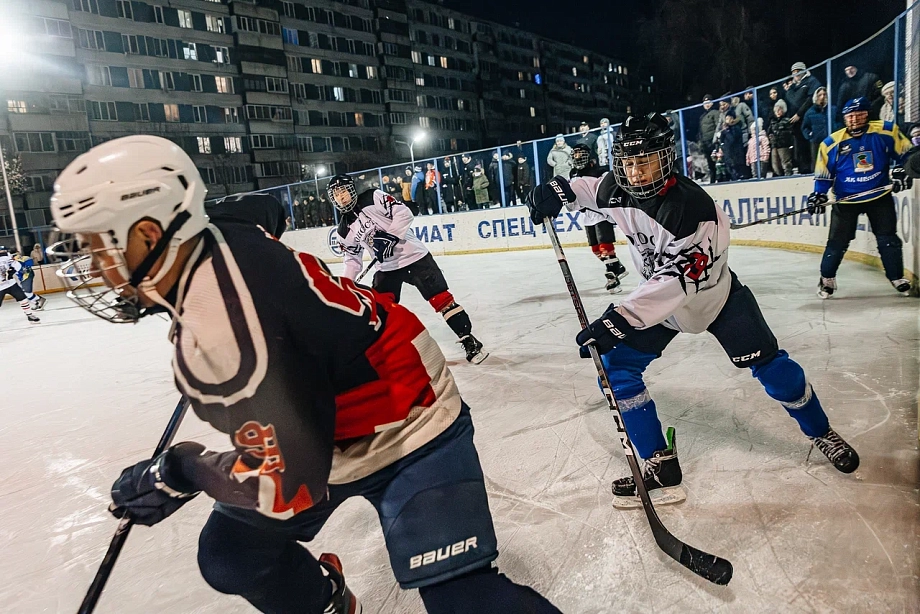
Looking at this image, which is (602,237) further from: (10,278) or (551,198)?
(10,278)

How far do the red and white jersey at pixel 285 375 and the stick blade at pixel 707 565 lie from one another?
3.14ft

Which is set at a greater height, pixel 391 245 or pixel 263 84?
pixel 263 84

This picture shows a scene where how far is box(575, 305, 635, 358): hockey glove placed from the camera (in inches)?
79.5

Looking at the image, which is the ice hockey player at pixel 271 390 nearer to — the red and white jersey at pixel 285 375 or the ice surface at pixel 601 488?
the red and white jersey at pixel 285 375

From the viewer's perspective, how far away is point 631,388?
2141 mm

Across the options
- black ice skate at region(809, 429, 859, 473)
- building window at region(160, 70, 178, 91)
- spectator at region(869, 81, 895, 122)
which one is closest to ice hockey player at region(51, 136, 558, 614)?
black ice skate at region(809, 429, 859, 473)

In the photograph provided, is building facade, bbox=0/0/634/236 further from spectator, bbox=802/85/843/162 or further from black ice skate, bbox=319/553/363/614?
black ice skate, bbox=319/553/363/614

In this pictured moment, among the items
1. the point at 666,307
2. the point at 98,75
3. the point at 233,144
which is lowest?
the point at 666,307

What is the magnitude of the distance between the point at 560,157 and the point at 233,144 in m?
29.7

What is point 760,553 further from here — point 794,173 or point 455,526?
point 794,173

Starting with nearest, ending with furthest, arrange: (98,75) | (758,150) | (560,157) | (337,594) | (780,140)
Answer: (337,594)
(780,140)
(758,150)
(560,157)
(98,75)

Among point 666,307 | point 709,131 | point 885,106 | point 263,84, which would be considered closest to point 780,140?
point 709,131

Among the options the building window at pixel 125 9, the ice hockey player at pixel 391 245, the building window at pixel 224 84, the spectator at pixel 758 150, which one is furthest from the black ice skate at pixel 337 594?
the building window at pixel 224 84

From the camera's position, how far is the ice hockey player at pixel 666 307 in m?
2.00
